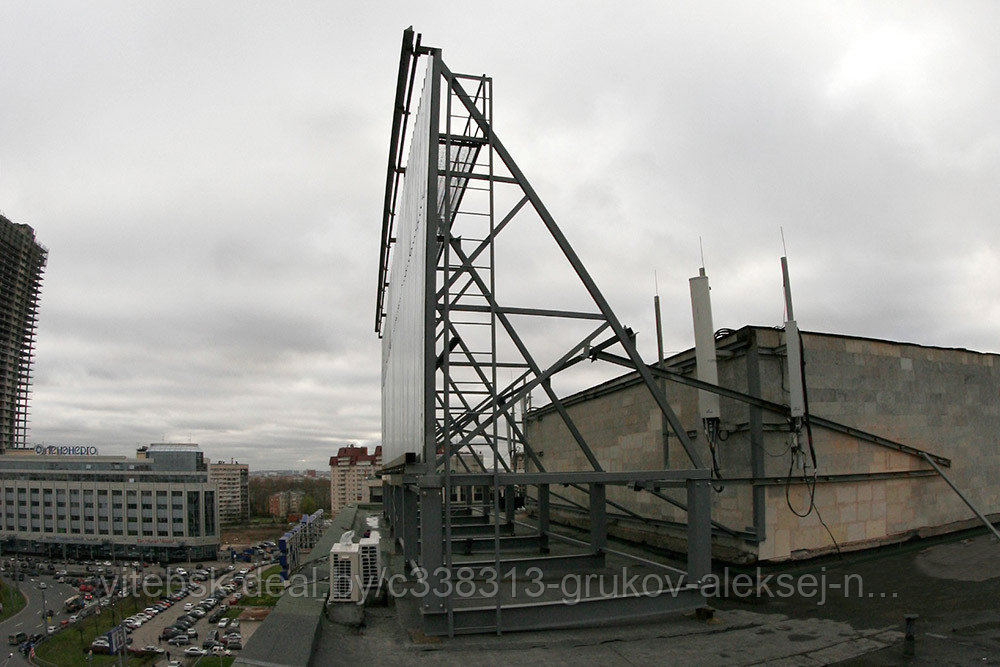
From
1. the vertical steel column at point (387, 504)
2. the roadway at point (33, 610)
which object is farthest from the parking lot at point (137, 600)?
the vertical steel column at point (387, 504)

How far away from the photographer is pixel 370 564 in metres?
9.72

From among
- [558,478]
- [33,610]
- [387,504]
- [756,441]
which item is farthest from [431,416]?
[33,610]

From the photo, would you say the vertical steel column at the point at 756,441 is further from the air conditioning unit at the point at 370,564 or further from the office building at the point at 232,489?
the office building at the point at 232,489

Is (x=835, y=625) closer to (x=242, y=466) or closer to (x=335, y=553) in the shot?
(x=335, y=553)

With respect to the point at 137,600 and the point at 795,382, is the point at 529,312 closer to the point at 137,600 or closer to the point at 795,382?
the point at 795,382

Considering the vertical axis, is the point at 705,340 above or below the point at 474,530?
above

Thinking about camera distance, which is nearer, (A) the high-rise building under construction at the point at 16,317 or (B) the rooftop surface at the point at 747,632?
(B) the rooftop surface at the point at 747,632

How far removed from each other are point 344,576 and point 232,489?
176 metres

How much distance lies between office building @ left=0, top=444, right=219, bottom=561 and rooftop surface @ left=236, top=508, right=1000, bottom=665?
287ft

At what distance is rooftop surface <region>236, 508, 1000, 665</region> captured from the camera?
275 inches

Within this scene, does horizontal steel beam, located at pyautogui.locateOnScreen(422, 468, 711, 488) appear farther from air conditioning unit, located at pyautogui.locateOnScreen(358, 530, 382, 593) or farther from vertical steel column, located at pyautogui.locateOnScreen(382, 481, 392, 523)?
vertical steel column, located at pyautogui.locateOnScreen(382, 481, 392, 523)

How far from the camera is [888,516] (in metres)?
12.8

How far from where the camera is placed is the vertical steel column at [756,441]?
11.2m

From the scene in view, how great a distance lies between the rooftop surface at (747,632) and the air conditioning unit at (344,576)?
0.66 feet
